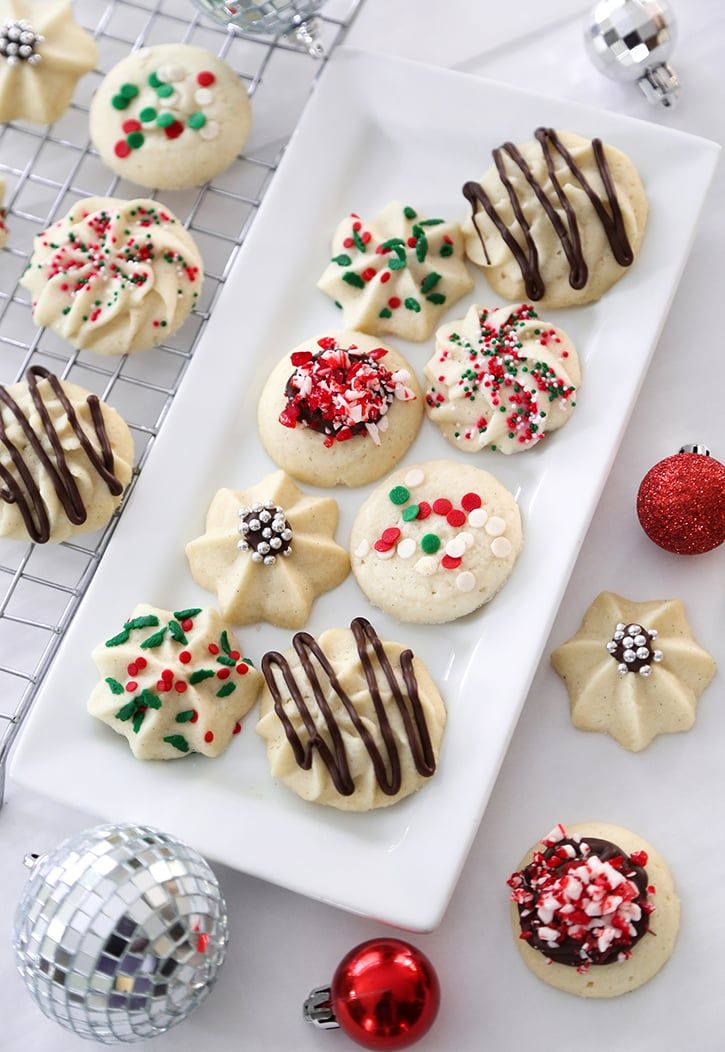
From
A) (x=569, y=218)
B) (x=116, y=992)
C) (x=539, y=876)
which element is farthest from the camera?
(x=569, y=218)

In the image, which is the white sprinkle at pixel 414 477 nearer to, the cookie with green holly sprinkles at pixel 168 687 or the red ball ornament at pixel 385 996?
the cookie with green holly sprinkles at pixel 168 687

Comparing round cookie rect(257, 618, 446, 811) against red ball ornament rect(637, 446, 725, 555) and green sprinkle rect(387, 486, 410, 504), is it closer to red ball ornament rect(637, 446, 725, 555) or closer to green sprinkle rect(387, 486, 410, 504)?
green sprinkle rect(387, 486, 410, 504)

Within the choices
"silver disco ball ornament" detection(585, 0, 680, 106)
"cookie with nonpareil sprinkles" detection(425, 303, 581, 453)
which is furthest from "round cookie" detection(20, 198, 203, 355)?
"silver disco ball ornament" detection(585, 0, 680, 106)

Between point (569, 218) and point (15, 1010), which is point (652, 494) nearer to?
point (569, 218)

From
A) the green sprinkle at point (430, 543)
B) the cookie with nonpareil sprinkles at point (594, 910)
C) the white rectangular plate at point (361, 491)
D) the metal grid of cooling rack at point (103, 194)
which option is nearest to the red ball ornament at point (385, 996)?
the white rectangular plate at point (361, 491)

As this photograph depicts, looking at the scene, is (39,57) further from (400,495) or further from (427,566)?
(427,566)

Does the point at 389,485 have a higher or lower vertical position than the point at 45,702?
higher

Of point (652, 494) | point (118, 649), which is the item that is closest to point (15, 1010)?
point (118, 649)
